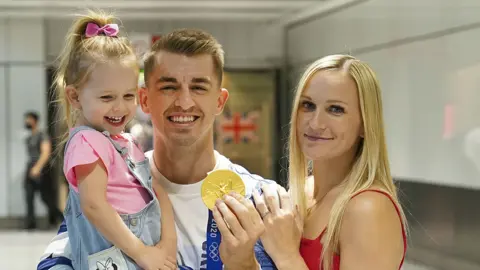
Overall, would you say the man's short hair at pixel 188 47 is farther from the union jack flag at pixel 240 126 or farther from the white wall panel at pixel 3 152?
the white wall panel at pixel 3 152

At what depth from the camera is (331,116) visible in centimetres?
172

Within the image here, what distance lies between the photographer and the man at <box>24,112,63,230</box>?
27.5 ft

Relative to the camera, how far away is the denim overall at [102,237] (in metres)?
1.71

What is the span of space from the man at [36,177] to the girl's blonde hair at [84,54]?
6.86 m

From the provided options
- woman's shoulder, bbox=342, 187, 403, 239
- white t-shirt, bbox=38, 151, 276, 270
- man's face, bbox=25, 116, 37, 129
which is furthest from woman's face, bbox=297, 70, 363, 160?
man's face, bbox=25, 116, 37, 129

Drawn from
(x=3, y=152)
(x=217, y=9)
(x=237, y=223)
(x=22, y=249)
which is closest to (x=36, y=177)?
Answer: (x=3, y=152)

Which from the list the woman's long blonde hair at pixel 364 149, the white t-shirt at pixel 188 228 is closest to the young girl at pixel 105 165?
the white t-shirt at pixel 188 228

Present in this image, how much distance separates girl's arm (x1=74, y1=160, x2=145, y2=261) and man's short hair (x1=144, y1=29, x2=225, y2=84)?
42 centimetres

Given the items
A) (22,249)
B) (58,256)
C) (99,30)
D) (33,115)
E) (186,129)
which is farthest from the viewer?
(33,115)

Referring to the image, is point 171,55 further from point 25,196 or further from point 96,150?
point 25,196

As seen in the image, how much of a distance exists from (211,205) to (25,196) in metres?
7.89

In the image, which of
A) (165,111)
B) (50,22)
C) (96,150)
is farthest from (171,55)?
(50,22)

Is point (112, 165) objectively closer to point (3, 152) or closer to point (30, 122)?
point (30, 122)

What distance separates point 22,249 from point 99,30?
6155 millimetres
